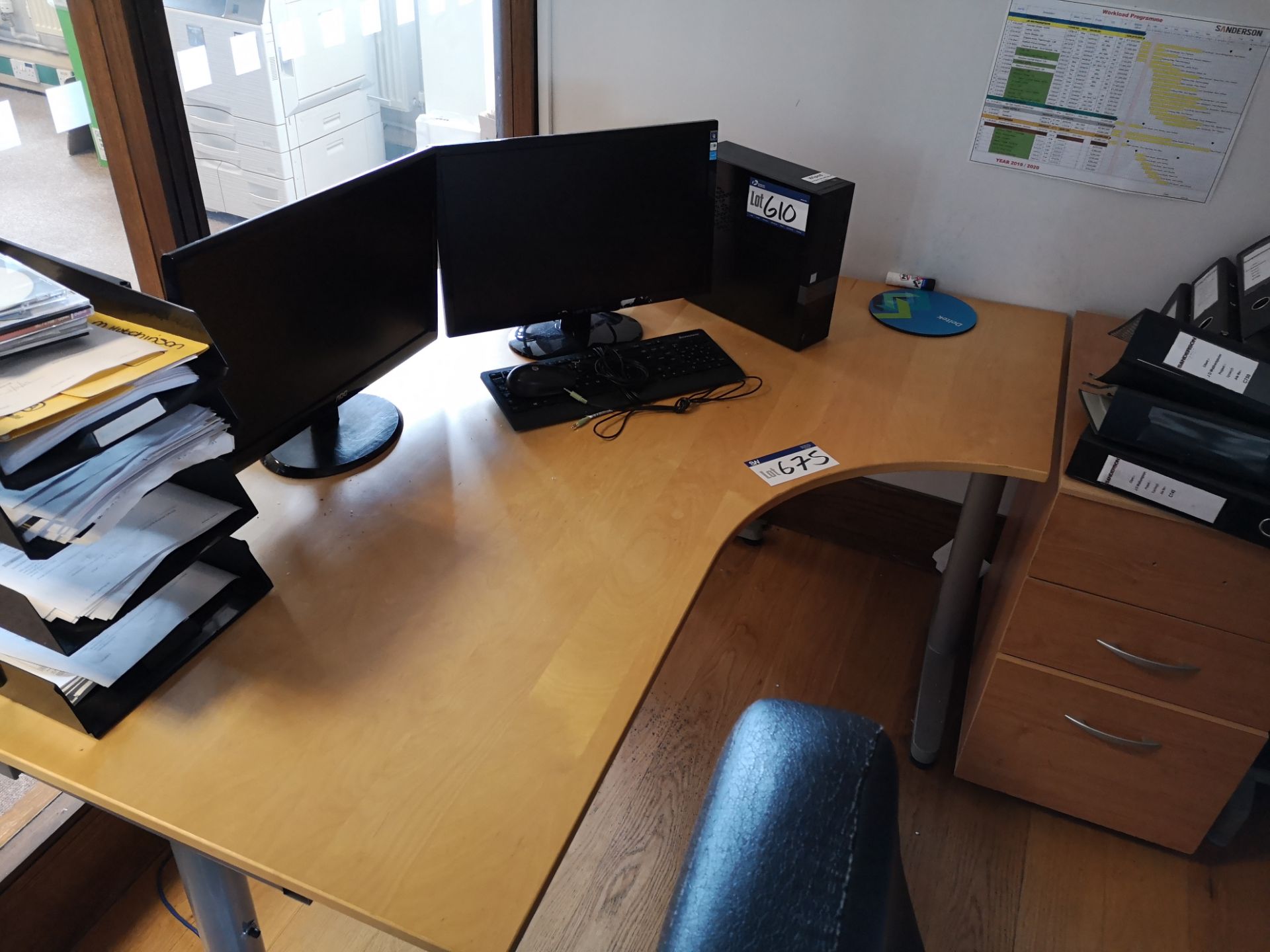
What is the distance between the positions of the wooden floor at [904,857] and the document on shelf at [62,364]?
3.69 ft

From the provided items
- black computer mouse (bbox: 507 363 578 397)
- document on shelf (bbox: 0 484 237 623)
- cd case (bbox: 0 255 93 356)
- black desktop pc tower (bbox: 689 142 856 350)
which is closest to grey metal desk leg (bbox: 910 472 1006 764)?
black desktop pc tower (bbox: 689 142 856 350)

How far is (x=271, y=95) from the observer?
67.1 inches

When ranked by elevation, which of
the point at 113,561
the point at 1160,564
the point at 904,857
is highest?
the point at 113,561

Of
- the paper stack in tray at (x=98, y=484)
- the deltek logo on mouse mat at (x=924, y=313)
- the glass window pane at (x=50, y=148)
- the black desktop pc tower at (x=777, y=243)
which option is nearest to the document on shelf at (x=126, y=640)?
the paper stack in tray at (x=98, y=484)

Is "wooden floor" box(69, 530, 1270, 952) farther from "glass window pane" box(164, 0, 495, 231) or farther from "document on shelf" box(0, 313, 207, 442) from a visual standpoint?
"glass window pane" box(164, 0, 495, 231)

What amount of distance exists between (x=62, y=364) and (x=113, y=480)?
0.12 meters

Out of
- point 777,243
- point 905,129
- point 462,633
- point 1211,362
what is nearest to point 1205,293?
point 1211,362

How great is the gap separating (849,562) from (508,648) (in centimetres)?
146

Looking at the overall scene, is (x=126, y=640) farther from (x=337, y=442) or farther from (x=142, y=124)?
(x=142, y=124)

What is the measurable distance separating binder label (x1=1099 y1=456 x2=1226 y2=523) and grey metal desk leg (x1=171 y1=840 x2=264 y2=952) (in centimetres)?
137

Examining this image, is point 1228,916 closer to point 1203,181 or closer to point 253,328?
point 1203,181

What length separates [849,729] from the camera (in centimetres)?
53

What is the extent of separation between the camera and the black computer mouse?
5.23ft

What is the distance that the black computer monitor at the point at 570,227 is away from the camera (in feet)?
4.93
